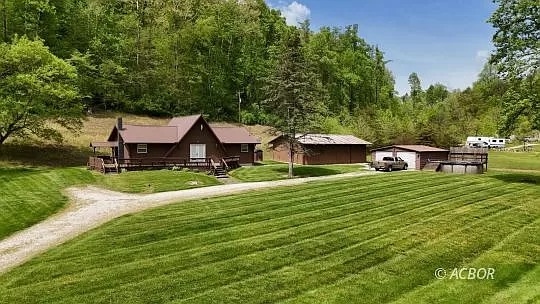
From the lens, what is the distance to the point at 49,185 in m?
26.1

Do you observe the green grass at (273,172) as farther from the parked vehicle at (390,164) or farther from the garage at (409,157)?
the garage at (409,157)

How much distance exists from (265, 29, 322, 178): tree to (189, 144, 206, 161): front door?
7.90m

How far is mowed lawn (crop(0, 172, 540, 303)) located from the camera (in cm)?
1052

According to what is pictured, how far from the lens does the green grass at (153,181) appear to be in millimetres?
27688

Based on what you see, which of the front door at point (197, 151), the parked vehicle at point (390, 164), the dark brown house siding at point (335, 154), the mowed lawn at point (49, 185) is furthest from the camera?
the dark brown house siding at point (335, 154)

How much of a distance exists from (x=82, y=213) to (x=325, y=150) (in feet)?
111

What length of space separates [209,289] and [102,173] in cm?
2505

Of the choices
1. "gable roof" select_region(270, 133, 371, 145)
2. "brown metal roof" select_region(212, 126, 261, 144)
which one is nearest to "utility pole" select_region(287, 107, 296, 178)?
"brown metal roof" select_region(212, 126, 261, 144)

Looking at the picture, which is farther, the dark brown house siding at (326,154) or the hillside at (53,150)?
the dark brown house siding at (326,154)

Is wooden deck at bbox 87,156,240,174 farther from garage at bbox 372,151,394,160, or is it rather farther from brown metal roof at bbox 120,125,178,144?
garage at bbox 372,151,394,160

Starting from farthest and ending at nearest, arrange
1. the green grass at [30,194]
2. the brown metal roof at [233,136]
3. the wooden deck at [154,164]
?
the brown metal roof at [233,136] → the wooden deck at [154,164] → the green grass at [30,194]

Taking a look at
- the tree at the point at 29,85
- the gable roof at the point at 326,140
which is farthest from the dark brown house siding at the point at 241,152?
the tree at the point at 29,85

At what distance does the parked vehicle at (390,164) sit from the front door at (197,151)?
1721 cm

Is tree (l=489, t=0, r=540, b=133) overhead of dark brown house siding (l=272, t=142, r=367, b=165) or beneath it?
overhead
